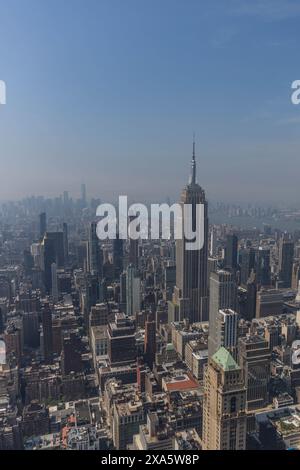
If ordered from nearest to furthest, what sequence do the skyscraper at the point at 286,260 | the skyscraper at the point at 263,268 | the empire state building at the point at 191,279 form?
the empire state building at the point at 191,279 → the skyscraper at the point at 263,268 → the skyscraper at the point at 286,260

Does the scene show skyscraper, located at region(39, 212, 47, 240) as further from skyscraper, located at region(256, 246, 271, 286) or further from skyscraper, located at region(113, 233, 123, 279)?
skyscraper, located at region(256, 246, 271, 286)

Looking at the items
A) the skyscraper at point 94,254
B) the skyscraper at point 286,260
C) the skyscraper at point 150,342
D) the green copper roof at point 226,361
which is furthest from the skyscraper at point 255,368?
the skyscraper at point 94,254

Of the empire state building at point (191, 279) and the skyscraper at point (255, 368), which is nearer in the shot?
the skyscraper at point (255, 368)

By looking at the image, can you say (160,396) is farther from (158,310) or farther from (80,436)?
(158,310)

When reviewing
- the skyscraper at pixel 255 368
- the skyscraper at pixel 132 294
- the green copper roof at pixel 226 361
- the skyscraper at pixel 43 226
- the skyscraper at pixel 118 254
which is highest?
the skyscraper at pixel 43 226

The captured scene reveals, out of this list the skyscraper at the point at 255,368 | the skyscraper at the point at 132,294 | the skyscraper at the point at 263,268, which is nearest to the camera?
the skyscraper at the point at 255,368

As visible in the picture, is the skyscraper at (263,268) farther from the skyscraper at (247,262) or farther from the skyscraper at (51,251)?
the skyscraper at (51,251)

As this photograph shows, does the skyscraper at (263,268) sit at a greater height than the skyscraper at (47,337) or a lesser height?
greater
